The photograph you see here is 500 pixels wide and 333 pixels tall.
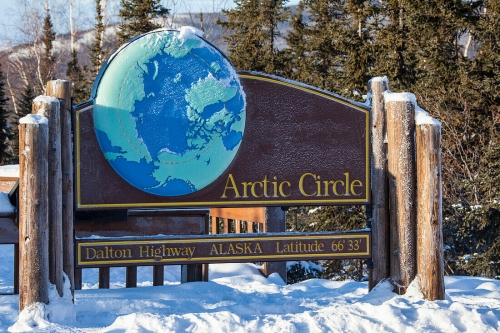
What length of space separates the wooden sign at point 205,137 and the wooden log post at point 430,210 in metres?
0.51

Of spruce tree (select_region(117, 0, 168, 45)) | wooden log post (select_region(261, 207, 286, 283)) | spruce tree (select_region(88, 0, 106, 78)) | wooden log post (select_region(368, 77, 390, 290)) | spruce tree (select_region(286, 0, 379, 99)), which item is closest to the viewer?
wooden log post (select_region(368, 77, 390, 290))

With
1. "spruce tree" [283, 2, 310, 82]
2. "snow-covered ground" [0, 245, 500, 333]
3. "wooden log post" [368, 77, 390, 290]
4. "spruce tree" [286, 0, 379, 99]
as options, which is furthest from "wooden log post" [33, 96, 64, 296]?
"spruce tree" [283, 2, 310, 82]

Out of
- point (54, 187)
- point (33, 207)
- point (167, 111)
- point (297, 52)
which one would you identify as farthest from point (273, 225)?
point (297, 52)

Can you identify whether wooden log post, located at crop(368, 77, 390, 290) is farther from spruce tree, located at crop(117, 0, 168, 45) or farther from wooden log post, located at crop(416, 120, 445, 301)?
spruce tree, located at crop(117, 0, 168, 45)

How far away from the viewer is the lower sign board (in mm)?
5859

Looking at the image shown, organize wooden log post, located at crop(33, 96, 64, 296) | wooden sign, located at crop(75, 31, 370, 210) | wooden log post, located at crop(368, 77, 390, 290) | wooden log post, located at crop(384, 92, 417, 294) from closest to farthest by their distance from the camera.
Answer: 1. wooden log post, located at crop(33, 96, 64, 296)
2. wooden sign, located at crop(75, 31, 370, 210)
3. wooden log post, located at crop(384, 92, 417, 294)
4. wooden log post, located at crop(368, 77, 390, 290)

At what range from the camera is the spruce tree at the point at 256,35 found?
867 inches

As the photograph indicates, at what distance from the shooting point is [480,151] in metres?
14.9

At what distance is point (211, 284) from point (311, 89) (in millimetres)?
2333

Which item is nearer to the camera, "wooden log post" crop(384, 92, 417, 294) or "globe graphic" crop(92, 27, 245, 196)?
"globe graphic" crop(92, 27, 245, 196)

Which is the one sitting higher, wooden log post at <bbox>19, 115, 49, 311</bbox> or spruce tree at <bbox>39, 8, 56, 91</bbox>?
spruce tree at <bbox>39, 8, 56, 91</bbox>

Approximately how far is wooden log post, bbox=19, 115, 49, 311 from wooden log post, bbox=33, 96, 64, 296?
0.30ft

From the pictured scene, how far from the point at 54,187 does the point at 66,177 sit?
16 centimetres

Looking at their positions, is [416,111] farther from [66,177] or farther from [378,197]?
[66,177]
